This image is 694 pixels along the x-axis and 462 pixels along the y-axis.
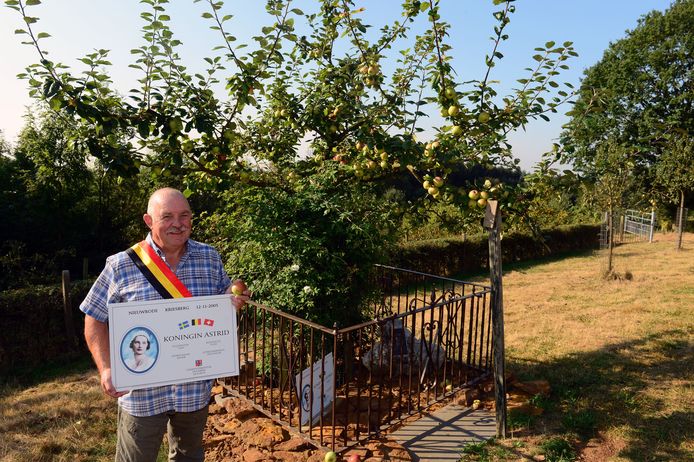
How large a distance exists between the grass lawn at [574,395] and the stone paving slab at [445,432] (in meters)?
Answer: 0.16

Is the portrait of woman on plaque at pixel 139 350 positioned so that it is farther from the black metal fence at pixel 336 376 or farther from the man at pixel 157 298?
the black metal fence at pixel 336 376

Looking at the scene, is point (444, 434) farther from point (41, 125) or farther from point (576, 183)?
point (41, 125)

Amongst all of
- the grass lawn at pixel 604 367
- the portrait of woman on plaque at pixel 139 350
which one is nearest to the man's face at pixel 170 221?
the portrait of woman on plaque at pixel 139 350

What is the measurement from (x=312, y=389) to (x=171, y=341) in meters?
1.33

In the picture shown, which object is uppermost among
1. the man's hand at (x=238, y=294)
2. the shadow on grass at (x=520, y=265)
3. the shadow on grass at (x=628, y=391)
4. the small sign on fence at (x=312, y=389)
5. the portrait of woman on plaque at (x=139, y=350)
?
the man's hand at (x=238, y=294)

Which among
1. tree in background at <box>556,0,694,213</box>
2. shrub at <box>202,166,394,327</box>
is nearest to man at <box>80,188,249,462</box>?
shrub at <box>202,166,394,327</box>

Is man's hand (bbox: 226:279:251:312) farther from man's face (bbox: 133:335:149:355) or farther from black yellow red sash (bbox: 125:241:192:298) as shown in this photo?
man's face (bbox: 133:335:149:355)

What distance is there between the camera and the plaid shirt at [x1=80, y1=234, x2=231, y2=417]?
2516 millimetres

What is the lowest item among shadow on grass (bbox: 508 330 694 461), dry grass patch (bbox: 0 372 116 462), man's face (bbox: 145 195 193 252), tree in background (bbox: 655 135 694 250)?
dry grass patch (bbox: 0 372 116 462)

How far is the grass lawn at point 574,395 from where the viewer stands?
12.7ft

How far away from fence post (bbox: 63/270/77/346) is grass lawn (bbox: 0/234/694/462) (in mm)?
460

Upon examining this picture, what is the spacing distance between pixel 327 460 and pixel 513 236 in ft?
47.6

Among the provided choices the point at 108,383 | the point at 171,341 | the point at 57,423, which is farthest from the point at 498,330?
the point at 57,423

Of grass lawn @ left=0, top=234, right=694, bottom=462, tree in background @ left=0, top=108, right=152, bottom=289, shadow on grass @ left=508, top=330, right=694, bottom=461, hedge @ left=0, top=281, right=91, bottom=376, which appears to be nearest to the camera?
grass lawn @ left=0, top=234, right=694, bottom=462
